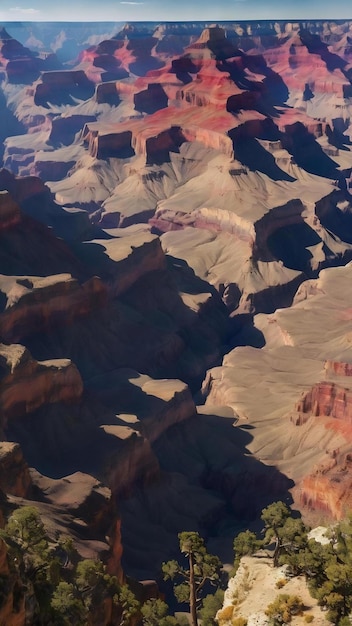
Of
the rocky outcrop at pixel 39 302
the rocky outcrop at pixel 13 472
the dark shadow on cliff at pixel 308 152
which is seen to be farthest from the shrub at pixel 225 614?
the dark shadow on cliff at pixel 308 152

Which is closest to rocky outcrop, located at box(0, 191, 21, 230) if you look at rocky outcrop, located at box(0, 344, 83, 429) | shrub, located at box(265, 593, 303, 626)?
rocky outcrop, located at box(0, 344, 83, 429)

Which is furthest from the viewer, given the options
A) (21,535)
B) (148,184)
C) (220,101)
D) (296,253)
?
(220,101)

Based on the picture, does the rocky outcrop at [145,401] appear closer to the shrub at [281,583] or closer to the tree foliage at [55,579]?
the tree foliage at [55,579]

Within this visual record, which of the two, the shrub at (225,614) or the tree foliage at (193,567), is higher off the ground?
the tree foliage at (193,567)

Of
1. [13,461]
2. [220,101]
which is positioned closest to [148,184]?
[220,101]

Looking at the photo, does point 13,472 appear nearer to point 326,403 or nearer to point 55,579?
point 55,579

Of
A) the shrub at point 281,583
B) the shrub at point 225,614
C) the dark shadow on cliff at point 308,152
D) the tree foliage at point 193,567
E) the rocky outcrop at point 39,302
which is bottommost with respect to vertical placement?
the dark shadow on cliff at point 308,152

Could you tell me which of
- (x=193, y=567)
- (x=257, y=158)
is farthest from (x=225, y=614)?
(x=257, y=158)

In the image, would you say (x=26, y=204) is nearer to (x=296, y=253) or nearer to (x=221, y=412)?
(x=296, y=253)
